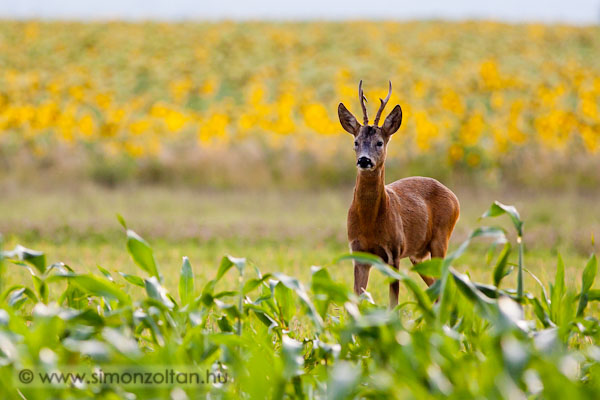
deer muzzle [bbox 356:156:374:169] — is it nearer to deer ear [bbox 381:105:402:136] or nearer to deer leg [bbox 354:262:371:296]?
deer ear [bbox 381:105:402:136]

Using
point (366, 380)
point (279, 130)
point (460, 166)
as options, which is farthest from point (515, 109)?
point (366, 380)

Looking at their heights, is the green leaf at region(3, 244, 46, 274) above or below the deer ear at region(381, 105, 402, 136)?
below

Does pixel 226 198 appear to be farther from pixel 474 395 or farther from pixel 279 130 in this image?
pixel 474 395

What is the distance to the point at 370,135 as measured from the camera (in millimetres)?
4441

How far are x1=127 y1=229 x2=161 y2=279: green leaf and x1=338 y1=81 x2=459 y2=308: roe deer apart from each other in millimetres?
1302

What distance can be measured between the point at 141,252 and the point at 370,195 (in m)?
1.56

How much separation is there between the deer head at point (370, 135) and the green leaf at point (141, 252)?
1300 millimetres

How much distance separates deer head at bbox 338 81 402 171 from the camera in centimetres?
431

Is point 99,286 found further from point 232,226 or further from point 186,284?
point 232,226

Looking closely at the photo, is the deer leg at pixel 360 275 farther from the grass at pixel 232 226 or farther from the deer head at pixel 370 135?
the grass at pixel 232 226

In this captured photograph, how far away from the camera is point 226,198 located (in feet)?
40.4

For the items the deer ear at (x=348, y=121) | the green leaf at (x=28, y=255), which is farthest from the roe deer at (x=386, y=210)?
the green leaf at (x=28, y=255)

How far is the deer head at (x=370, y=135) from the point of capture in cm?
431

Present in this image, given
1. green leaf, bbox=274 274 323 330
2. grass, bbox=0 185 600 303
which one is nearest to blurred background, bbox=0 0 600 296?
grass, bbox=0 185 600 303
